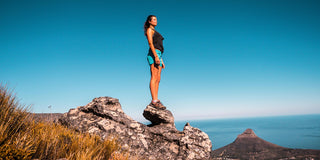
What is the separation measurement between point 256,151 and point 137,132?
13936cm

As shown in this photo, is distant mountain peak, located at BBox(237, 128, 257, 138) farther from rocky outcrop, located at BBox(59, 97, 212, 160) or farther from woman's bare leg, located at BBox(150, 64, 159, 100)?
woman's bare leg, located at BBox(150, 64, 159, 100)

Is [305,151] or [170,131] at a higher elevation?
[170,131]

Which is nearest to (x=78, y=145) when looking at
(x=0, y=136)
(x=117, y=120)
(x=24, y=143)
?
(x=24, y=143)

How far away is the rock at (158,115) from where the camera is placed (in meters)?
5.48

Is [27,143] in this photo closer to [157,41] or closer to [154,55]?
[154,55]

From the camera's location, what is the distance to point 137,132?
4703 mm

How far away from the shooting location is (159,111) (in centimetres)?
558

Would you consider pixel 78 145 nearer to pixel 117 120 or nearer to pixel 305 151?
pixel 117 120

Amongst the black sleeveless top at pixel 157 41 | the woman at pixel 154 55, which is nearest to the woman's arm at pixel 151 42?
the woman at pixel 154 55

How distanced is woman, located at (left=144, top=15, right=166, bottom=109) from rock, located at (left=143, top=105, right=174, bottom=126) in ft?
0.64

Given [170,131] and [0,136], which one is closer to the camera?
[0,136]

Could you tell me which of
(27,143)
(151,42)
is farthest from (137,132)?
(151,42)

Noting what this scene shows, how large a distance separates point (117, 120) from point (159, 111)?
147 cm

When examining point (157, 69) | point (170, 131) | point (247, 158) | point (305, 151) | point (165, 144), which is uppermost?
point (157, 69)
